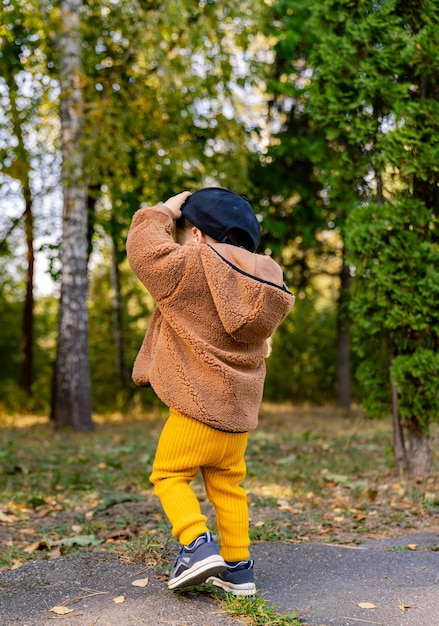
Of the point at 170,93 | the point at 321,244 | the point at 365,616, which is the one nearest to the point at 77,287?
the point at 170,93

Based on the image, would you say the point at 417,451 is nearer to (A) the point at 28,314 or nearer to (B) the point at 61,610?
(B) the point at 61,610

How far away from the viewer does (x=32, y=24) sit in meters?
8.95

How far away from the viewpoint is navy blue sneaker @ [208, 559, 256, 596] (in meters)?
3.15

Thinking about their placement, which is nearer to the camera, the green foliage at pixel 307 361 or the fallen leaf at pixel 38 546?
the fallen leaf at pixel 38 546

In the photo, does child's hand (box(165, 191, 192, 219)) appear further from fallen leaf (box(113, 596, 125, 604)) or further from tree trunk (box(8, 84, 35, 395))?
tree trunk (box(8, 84, 35, 395))

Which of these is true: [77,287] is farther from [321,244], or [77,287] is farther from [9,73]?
[321,244]

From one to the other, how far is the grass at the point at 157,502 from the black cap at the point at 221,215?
1.64 m

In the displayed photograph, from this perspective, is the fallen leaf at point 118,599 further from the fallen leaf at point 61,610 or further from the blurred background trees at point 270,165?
the blurred background trees at point 270,165

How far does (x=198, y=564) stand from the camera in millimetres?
2873

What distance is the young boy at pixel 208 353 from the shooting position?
2990 mm

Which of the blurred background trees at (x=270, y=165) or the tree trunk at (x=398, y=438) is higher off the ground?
the blurred background trees at (x=270, y=165)

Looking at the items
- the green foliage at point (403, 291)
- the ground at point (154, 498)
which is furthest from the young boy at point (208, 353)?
the green foliage at point (403, 291)

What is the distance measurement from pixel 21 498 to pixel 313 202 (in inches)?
281

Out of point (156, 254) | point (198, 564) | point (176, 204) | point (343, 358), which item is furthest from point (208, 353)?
point (343, 358)
